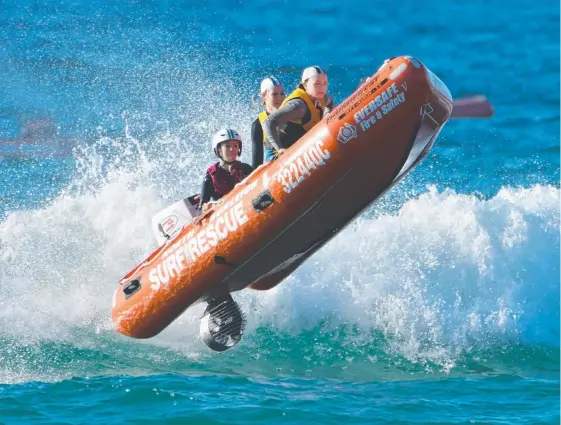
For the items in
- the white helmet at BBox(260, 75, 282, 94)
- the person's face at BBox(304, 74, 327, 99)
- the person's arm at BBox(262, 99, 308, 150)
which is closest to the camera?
the person's arm at BBox(262, 99, 308, 150)

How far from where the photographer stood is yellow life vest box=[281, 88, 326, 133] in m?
6.71

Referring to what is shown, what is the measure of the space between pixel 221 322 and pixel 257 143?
133 cm

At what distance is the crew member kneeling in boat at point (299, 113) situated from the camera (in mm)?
6590

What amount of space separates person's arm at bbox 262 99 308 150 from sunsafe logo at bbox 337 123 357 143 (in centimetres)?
56

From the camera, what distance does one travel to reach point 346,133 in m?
6.16

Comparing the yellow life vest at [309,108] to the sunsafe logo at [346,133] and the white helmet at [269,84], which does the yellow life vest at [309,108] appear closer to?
the white helmet at [269,84]

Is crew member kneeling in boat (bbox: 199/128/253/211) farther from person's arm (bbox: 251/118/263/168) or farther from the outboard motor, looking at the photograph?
the outboard motor

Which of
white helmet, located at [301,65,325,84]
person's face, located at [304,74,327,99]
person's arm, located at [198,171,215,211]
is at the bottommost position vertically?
person's arm, located at [198,171,215,211]

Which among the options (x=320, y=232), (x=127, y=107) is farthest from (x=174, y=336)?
(x=127, y=107)

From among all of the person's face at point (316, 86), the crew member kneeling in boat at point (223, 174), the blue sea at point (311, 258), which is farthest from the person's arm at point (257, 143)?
the blue sea at point (311, 258)

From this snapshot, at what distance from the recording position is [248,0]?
16.6 metres

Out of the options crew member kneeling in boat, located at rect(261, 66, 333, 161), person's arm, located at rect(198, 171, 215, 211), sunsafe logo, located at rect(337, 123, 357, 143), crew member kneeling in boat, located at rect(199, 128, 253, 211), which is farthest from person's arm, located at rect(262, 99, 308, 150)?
person's arm, located at rect(198, 171, 215, 211)

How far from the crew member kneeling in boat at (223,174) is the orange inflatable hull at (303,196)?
28 cm

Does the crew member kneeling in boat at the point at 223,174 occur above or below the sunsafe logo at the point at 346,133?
above
